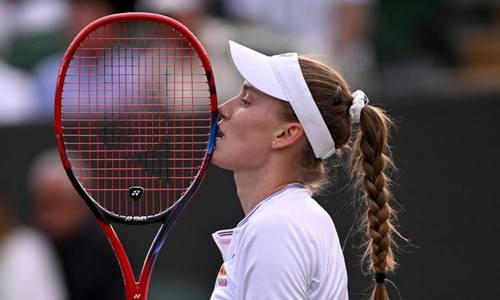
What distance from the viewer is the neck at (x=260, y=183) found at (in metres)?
3.58

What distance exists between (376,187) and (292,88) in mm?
364

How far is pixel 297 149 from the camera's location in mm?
3613

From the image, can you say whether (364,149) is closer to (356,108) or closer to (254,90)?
(356,108)

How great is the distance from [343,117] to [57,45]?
4382 mm

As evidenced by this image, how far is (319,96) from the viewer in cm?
358

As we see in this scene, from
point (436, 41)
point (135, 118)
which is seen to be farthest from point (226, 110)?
point (436, 41)

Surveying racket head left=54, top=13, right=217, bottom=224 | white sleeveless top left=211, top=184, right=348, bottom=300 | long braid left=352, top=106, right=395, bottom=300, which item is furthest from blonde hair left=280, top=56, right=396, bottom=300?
racket head left=54, top=13, right=217, bottom=224

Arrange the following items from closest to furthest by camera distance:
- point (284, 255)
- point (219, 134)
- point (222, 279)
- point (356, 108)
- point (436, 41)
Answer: point (284, 255) → point (222, 279) → point (356, 108) → point (219, 134) → point (436, 41)

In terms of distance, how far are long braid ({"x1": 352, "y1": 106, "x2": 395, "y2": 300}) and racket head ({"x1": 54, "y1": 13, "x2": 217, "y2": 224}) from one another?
43 cm

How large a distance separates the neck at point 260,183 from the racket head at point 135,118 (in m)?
0.17

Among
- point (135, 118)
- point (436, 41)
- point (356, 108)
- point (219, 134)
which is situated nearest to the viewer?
point (356, 108)

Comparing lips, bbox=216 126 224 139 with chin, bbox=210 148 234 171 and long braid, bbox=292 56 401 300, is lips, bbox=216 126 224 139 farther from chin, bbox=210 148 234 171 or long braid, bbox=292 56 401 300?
long braid, bbox=292 56 401 300

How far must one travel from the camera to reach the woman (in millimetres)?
3461

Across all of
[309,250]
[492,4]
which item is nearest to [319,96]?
[309,250]
